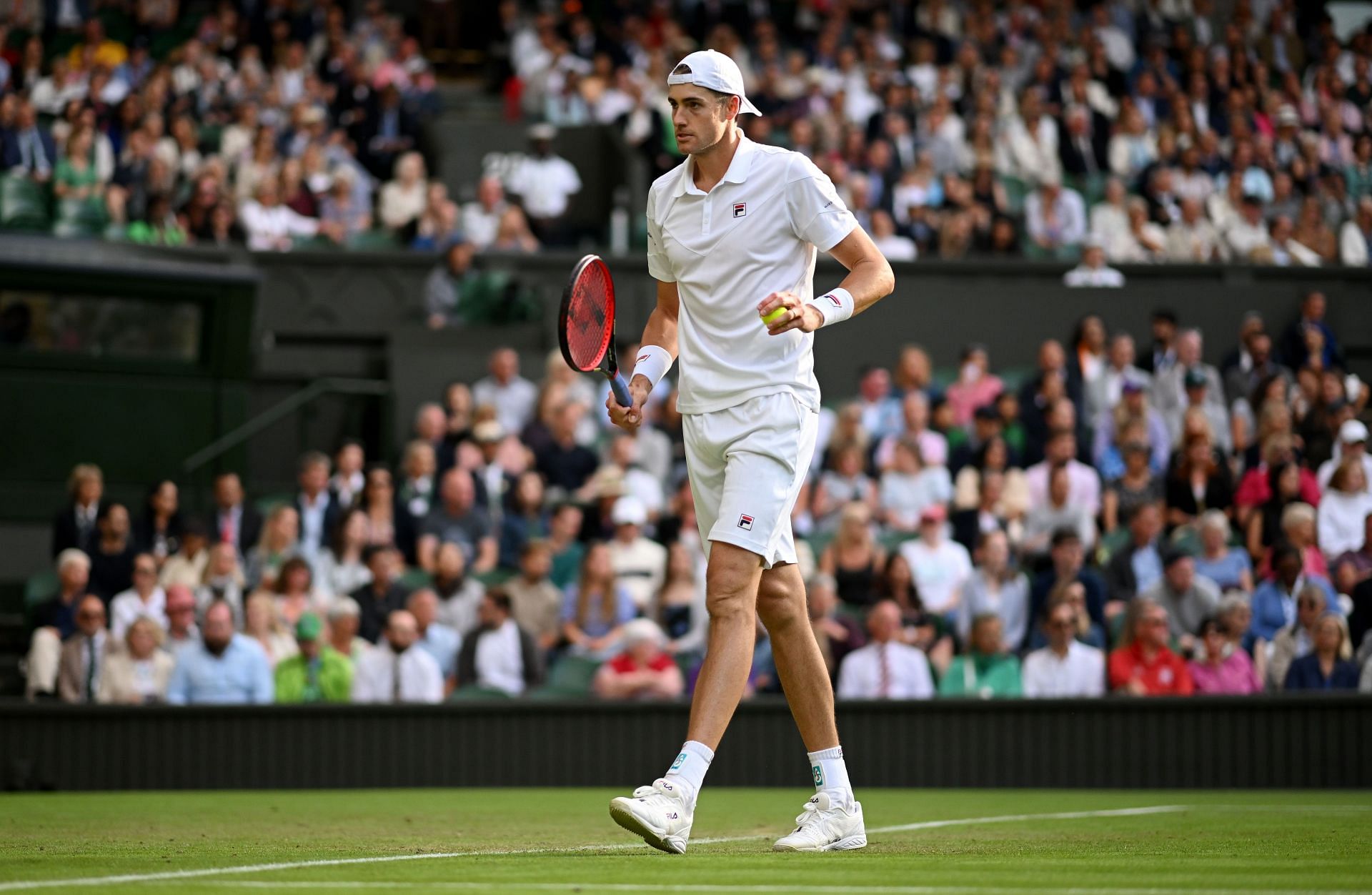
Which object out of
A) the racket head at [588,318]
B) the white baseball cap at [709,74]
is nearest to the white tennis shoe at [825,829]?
the racket head at [588,318]

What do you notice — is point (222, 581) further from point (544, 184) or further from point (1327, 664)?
point (544, 184)

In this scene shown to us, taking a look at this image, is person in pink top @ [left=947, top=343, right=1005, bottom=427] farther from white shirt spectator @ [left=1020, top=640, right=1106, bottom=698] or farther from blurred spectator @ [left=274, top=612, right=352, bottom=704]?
blurred spectator @ [left=274, top=612, right=352, bottom=704]

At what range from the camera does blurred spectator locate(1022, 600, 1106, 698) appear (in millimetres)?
12062

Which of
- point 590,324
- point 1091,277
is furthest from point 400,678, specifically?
point 1091,277

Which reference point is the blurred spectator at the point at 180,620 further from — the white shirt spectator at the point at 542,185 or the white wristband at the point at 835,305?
the white shirt spectator at the point at 542,185

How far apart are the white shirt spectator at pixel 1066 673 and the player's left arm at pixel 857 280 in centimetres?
643

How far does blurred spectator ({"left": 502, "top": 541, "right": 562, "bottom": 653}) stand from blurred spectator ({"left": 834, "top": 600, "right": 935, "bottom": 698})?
196cm

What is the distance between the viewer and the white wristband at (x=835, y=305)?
5.66m

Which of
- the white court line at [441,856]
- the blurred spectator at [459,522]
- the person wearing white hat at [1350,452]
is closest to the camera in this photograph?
the white court line at [441,856]

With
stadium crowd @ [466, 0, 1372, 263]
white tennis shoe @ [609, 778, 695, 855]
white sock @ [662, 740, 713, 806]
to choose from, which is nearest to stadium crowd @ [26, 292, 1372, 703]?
stadium crowd @ [466, 0, 1372, 263]

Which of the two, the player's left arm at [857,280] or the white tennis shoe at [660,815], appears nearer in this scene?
the white tennis shoe at [660,815]

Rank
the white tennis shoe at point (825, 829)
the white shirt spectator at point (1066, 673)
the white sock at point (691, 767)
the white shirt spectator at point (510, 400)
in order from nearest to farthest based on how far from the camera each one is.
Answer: the white sock at point (691, 767), the white tennis shoe at point (825, 829), the white shirt spectator at point (1066, 673), the white shirt spectator at point (510, 400)

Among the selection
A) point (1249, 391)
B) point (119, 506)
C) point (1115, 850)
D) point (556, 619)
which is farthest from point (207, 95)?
point (1115, 850)

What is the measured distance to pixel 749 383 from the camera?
5930 mm
